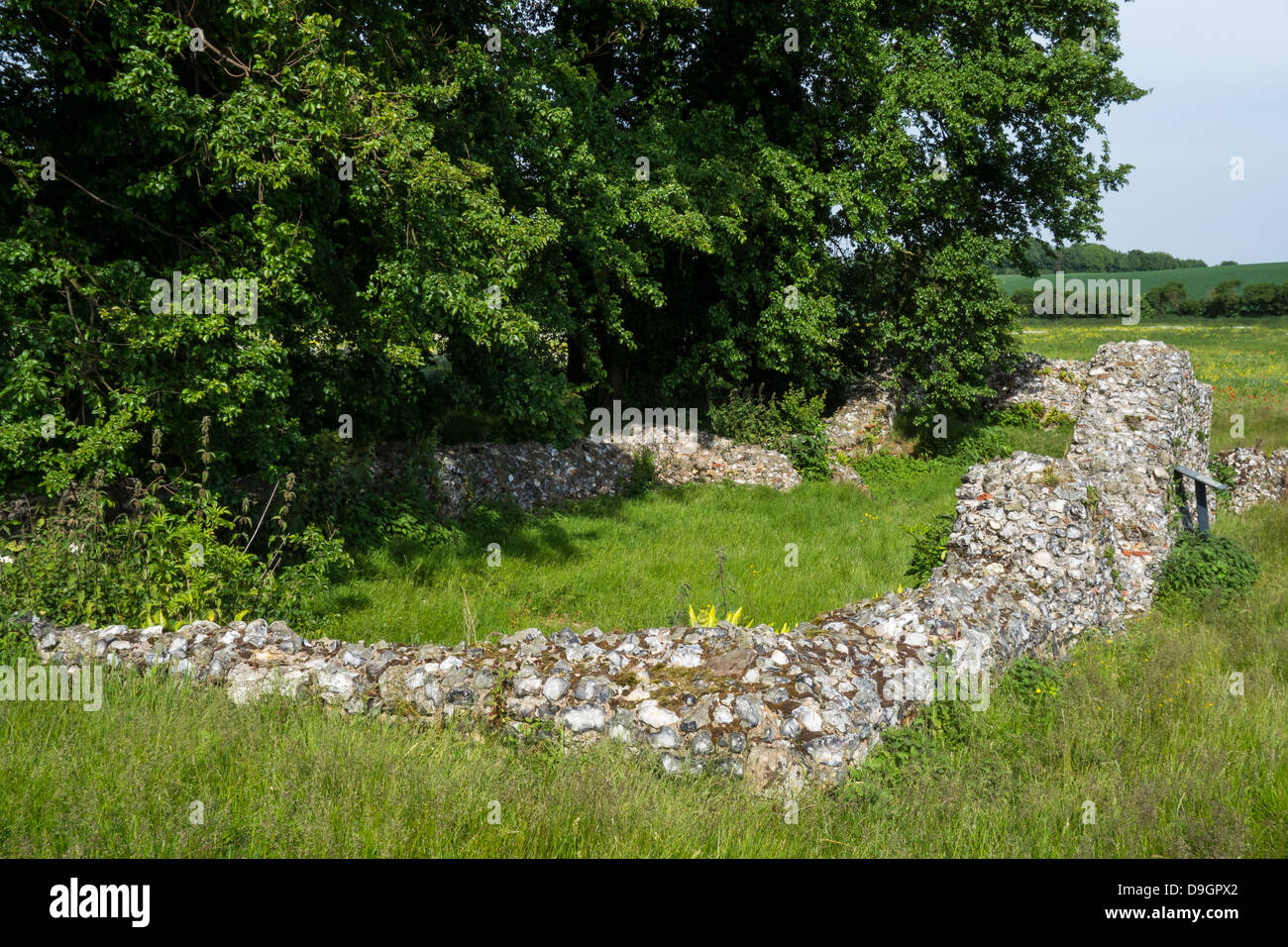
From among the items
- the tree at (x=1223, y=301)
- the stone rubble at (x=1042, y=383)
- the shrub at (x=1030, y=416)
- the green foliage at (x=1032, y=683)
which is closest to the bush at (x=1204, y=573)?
the green foliage at (x=1032, y=683)

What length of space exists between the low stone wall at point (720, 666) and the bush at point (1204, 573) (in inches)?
74.4

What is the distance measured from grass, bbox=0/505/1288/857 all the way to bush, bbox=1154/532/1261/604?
368cm

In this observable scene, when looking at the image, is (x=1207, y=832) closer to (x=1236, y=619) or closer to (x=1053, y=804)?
(x=1053, y=804)

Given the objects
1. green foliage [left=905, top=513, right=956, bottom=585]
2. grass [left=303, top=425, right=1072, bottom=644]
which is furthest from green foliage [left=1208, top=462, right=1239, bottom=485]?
green foliage [left=905, top=513, right=956, bottom=585]

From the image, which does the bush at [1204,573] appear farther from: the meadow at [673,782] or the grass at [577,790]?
the grass at [577,790]

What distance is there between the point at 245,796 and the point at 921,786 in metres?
4.05

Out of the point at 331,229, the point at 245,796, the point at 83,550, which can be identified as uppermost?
the point at 331,229

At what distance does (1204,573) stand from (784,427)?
9.82 meters

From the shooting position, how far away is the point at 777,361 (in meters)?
18.9

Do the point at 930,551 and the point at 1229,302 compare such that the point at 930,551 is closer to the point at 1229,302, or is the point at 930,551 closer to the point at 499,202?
the point at 499,202

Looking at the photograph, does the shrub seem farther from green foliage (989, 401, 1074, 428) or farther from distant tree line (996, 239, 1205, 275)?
distant tree line (996, 239, 1205, 275)

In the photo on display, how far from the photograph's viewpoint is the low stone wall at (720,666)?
5.16m

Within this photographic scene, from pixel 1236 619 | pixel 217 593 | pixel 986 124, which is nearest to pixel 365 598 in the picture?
pixel 217 593

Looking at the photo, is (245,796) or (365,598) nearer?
(245,796)
